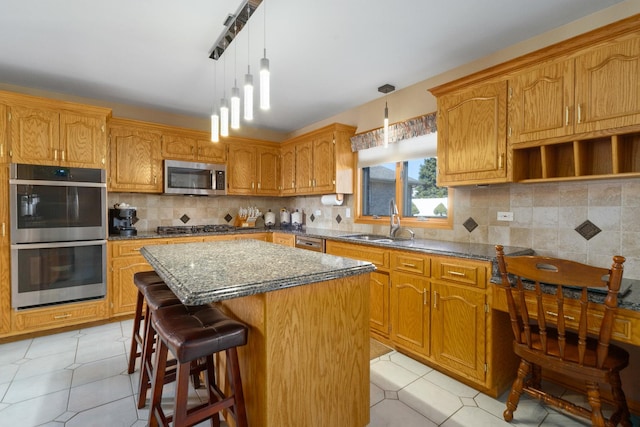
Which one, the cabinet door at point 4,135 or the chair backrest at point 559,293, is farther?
the cabinet door at point 4,135

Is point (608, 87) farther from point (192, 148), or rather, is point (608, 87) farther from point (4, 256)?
point (4, 256)

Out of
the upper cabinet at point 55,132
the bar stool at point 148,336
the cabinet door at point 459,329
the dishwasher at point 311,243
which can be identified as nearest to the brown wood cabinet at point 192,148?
the upper cabinet at point 55,132

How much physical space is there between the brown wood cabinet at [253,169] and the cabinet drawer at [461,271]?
114 inches

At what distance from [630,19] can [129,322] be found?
14.8 ft

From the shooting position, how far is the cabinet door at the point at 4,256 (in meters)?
2.69

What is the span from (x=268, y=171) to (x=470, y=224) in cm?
288

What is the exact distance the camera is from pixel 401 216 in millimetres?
3260

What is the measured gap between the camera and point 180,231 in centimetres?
374

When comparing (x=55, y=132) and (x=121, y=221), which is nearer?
(x=55, y=132)

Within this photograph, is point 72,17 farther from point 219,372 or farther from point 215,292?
point 219,372

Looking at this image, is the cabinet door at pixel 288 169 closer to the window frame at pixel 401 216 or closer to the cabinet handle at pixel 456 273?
the window frame at pixel 401 216

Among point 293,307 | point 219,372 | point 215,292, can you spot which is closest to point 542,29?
point 293,307

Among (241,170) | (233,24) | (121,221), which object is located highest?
(233,24)

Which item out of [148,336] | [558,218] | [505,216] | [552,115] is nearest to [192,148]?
[148,336]
